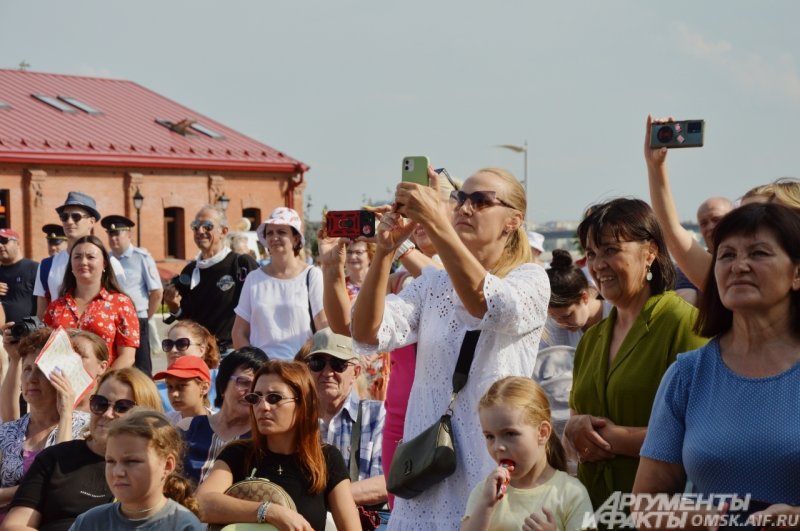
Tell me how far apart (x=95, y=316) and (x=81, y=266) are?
0.38m

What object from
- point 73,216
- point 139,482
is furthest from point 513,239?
point 73,216

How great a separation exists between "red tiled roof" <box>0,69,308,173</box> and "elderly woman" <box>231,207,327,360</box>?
2682cm

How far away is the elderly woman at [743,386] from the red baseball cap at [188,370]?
3788 mm

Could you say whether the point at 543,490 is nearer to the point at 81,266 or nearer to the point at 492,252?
the point at 492,252

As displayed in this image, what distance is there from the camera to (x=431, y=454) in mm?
3701

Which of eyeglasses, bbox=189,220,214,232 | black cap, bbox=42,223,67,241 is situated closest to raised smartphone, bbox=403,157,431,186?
eyeglasses, bbox=189,220,214,232

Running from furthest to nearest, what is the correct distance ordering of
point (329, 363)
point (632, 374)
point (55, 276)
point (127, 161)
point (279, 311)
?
point (127, 161) < point (55, 276) < point (279, 311) < point (329, 363) < point (632, 374)

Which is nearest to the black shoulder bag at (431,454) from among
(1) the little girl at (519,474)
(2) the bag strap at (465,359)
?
(2) the bag strap at (465,359)

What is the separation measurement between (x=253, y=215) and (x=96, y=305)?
110ft

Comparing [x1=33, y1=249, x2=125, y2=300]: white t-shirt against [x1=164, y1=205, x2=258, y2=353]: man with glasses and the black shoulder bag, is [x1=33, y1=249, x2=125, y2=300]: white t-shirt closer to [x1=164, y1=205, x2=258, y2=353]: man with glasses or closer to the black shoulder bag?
[x1=164, y1=205, x2=258, y2=353]: man with glasses

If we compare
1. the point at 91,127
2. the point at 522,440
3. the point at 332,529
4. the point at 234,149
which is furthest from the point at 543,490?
the point at 234,149

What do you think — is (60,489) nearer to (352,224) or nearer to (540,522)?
(352,224)

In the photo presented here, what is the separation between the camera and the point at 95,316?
7496 millimetres

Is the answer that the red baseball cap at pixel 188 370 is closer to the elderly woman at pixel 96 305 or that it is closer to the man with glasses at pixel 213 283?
the elderly woman at pixel 96 305
